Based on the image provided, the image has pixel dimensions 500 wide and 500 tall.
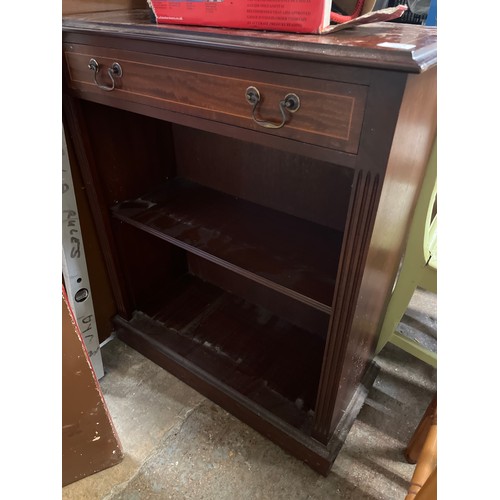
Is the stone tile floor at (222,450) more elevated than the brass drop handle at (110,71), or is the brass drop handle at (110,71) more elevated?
the brass drop handle at (110,71)

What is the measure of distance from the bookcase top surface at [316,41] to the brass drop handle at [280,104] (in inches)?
2.3

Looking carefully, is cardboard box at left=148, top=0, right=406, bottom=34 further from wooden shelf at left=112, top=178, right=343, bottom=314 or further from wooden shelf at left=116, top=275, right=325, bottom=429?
wooden shelf at left=116, top=275, right=325, bottom=429

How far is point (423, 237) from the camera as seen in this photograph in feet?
3.50

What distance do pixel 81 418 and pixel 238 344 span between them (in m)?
0.53

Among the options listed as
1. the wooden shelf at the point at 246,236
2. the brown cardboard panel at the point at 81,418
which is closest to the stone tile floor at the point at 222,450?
the brown cardboard panel at the point at 81,418

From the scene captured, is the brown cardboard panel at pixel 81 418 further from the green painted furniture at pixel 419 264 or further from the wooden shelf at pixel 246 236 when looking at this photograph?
the green painted furniture at pixel 419 264

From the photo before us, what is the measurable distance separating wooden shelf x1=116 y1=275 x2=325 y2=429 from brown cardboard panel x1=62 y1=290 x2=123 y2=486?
0.32 meters

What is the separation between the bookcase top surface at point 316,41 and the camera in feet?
1.79

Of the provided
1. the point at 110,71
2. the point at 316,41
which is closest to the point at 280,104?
the point at 316,41

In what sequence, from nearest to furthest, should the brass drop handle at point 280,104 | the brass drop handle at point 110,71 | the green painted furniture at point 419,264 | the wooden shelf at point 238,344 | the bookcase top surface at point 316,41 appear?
the bookcase top surface at point 316,41, the brass drop handle at point 280,104, the brass drop handle at point 110,71, the green painted furniture at point 419,264, the wooden shelf at point 238,344

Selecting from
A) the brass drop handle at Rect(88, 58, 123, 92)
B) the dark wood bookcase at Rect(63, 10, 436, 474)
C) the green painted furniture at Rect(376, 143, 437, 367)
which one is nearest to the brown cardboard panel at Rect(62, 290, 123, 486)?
the dark wood bookcase at Rect(63, 10, 436, 474)

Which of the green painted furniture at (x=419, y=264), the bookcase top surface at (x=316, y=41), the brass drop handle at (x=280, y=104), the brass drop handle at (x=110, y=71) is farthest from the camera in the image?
the green painted furniture at (x=419, y=264)

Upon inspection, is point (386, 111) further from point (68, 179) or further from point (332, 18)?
point (68, 179)

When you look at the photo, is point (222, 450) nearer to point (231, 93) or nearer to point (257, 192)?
point (257, 192)
